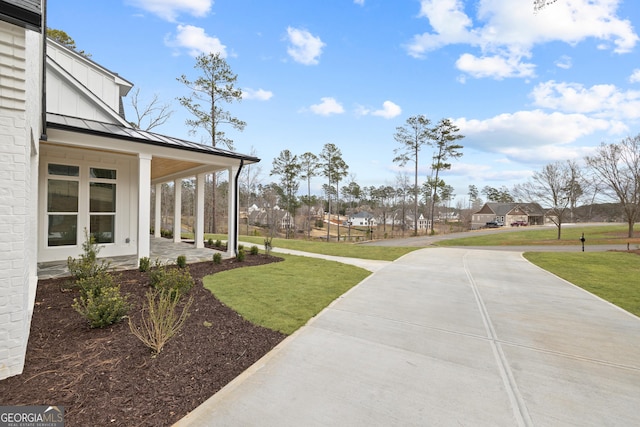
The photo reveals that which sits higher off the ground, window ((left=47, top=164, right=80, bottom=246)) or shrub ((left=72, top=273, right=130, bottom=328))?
window ((left=47, top=164, right=80, bottom=246))

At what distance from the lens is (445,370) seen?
2842 mm

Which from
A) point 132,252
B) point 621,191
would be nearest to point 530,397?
point 132,252

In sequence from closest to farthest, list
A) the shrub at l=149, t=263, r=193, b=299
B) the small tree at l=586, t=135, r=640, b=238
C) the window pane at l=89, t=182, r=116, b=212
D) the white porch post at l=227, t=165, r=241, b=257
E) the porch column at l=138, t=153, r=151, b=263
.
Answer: the shrub at l=149, t=263, r=193, b=299, the porch column at l=138, t=153, r=151, b=263, the window pane at l=89, t=182, r=116, b=212, the white porch post at l=227, t=165, r=241, b=257, the small tree at l=586, t=135, r=640, b=238

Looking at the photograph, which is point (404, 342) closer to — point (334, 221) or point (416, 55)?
point (416, 55)

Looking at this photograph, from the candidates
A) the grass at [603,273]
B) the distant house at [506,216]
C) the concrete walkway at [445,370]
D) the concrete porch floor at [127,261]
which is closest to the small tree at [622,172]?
the grass at [603,273]

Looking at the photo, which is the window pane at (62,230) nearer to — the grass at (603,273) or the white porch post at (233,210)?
the white porch post at (233,210)

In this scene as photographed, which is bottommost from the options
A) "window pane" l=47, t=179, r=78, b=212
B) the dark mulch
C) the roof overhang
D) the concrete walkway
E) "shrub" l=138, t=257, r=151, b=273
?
the concrete walkway

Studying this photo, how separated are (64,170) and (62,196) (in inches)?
29.1

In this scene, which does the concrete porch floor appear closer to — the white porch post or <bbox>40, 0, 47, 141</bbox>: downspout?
the white porch post

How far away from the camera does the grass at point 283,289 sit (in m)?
4.28

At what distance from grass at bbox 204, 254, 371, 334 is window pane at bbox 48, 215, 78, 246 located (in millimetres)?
4605

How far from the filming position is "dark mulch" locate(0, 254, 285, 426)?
2.17 metres

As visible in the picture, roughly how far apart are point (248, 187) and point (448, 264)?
26.0 meters

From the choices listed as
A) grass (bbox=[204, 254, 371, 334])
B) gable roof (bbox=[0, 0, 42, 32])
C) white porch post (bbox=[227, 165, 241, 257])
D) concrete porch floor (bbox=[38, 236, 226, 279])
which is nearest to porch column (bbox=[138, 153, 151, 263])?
concrete porch floor (bbox=[38, 236, 226, 279])
